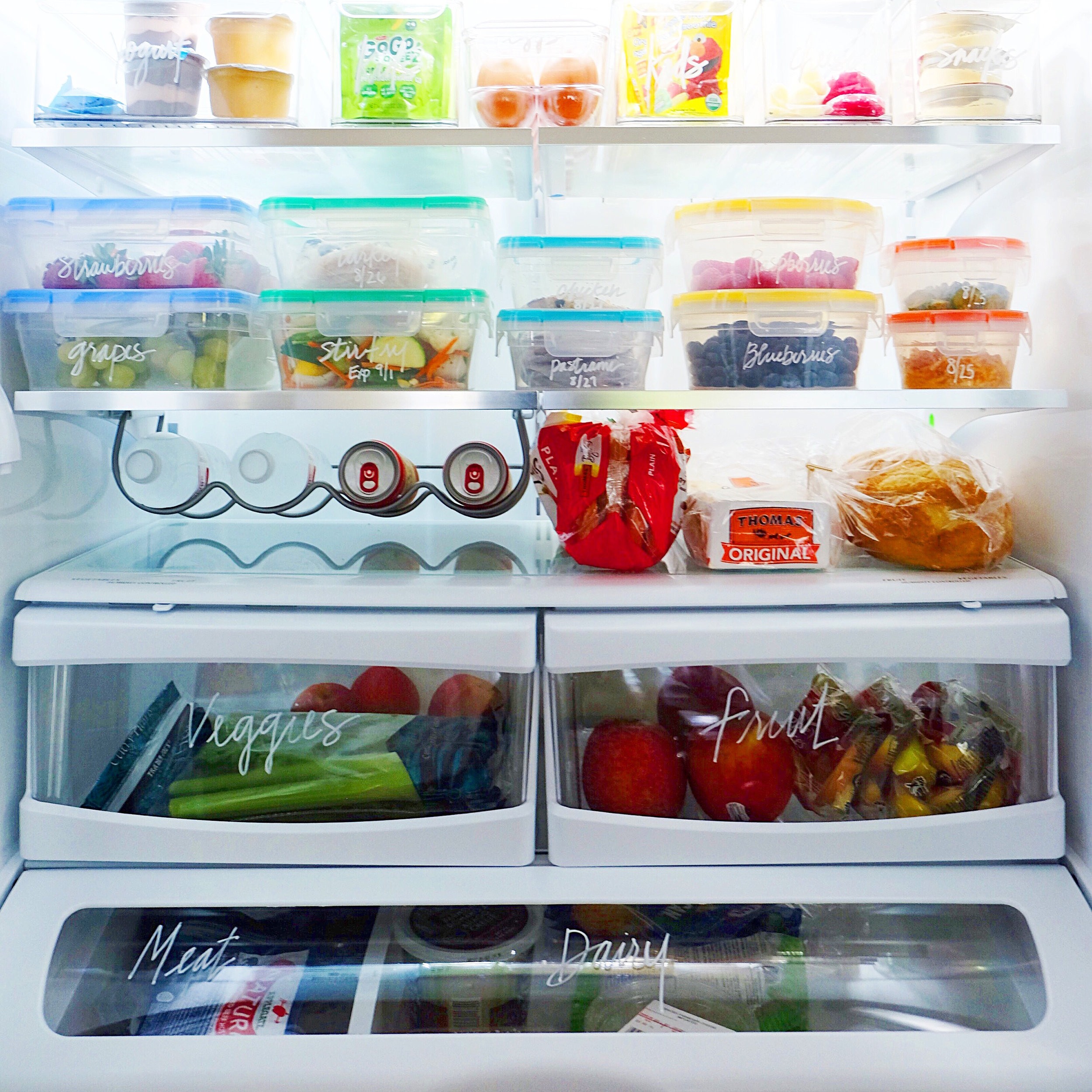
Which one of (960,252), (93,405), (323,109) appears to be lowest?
(93,405)

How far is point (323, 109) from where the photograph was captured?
5.01 feet

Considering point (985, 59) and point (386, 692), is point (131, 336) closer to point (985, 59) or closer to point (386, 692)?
point (386, 692)

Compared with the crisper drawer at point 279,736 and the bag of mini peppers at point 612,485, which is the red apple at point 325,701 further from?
the bag of mini peppers at point 612,485

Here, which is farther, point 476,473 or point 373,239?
point 476,473

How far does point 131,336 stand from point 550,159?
0.63 m

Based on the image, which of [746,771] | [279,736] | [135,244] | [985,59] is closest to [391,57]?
[135,244]

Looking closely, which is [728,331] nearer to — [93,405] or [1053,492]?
[1053,492]

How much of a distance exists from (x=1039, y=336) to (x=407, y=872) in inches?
45.0

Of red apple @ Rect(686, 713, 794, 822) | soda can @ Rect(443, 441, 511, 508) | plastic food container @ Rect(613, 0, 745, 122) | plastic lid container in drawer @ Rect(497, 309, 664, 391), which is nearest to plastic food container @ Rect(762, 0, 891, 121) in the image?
plastic food container @ Rect(613, 0, 745, 122)

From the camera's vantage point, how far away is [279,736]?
1.23 metres

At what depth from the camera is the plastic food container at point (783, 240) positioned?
→ 1.25 m

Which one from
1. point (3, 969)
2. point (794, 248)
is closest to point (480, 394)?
point (794, 248)

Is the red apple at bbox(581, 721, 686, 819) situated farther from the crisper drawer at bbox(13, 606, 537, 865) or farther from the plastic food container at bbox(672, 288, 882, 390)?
the plastic food container at bbox(672, 288, 882, 390)

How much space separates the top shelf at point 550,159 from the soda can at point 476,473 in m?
0.41
